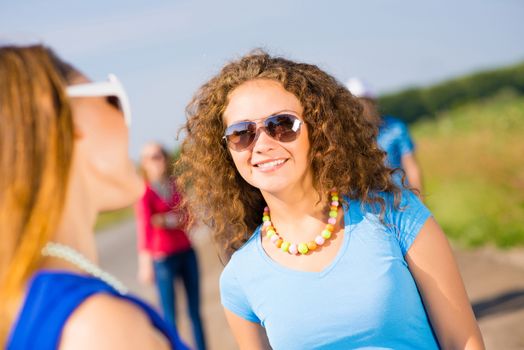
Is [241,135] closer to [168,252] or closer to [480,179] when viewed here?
[168,252]

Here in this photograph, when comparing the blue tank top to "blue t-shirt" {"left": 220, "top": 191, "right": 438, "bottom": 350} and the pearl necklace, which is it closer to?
the pearl necklace

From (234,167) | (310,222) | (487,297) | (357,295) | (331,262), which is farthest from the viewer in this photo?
(487,297)

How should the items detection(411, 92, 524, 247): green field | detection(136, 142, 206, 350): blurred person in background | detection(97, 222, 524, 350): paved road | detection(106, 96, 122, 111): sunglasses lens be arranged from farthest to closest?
1. detection(411, 92, 524, 247): green field
2. detection(136, 142, 206, 350): blurred person in background
3. detection(97, 222, 524, 350): paved road
4. detection(106, 96, 122, 111): sunglasses lens

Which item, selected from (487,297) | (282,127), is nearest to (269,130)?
(282,127)

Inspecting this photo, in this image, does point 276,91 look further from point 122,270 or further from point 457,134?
point 457,134

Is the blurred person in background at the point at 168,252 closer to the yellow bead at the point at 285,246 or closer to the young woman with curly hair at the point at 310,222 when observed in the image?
the young woman with curly hair at the point at 310,222

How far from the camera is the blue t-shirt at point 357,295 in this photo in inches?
89.4

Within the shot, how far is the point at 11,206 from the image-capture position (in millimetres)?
1246

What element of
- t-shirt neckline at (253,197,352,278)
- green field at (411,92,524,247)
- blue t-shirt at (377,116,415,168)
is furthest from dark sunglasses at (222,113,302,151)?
green field at (411,92,524,247)

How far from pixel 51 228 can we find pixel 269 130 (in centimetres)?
149

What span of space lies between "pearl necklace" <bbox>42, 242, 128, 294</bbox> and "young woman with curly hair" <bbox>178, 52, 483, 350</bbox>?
→ 111 cm

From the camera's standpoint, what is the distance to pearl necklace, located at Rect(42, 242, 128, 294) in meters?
1.32

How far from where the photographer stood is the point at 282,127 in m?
2.67

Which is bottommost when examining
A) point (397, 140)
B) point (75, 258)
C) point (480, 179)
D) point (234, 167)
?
point (480, 179)
